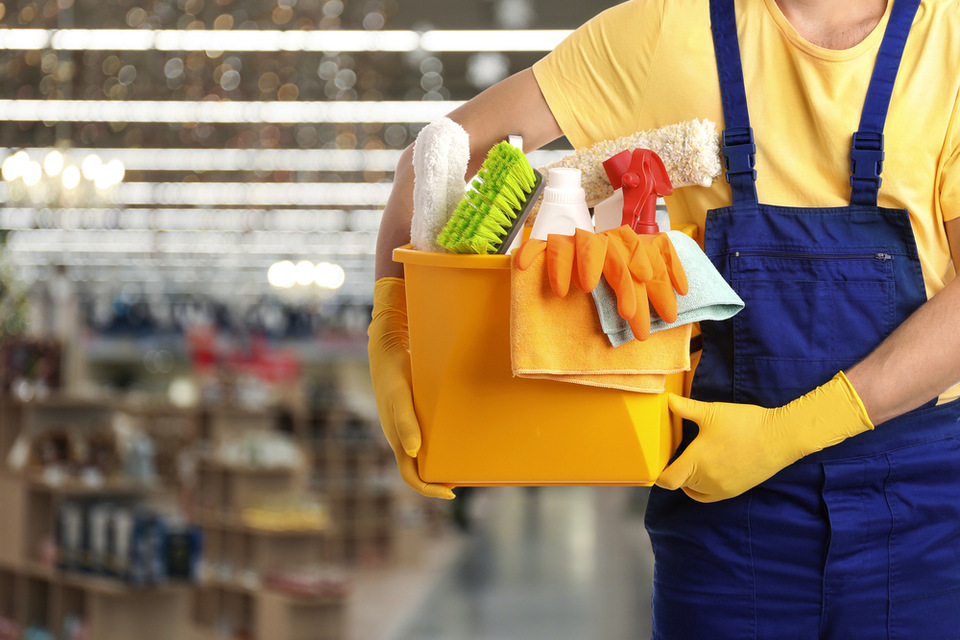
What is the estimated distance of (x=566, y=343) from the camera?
1017 mm

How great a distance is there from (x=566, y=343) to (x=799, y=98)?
53 centimetres

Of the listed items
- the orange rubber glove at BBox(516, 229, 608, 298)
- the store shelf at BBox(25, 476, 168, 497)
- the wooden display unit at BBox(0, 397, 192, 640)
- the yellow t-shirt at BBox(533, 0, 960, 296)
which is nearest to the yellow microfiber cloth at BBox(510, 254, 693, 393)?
the orange rubber glove at BBox(516, 229, 608, 298)

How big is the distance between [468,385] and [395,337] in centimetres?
30

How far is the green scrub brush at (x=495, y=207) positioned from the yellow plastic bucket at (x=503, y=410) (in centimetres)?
2

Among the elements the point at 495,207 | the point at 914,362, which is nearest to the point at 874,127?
the point at 914,362

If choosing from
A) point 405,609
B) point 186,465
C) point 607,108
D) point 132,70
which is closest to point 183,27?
point 132,70

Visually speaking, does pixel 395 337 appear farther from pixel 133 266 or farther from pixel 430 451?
pixel 133 266

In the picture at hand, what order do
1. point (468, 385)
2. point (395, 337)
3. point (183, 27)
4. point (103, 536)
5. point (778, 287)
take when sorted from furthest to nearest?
point (183, 27) < point (103, 536) < point (395, 337) < point (778, 287) < point (468, 385)

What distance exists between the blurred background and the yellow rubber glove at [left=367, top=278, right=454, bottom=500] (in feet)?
14.5

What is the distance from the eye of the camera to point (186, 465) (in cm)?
953

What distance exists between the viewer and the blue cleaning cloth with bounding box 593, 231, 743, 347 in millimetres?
995

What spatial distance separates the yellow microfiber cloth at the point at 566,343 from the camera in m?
0.99

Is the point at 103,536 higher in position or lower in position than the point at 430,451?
lower

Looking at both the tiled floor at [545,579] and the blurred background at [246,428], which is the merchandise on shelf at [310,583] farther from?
the tiled floor at [545,579]
